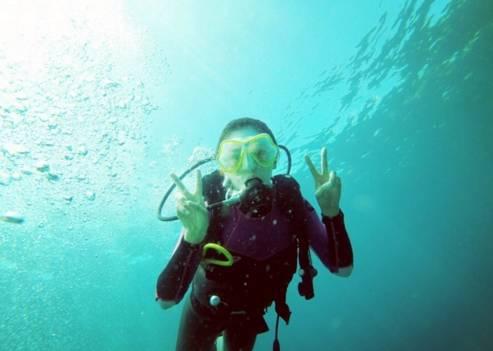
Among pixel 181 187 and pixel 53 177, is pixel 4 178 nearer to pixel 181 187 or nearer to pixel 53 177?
pixel 53 177

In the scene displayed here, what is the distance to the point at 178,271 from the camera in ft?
11.5

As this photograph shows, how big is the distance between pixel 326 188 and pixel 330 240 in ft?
2.42

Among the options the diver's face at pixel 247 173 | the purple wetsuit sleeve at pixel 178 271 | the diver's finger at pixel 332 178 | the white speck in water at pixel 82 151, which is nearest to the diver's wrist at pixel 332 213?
the diver's finger at pixel 332 178

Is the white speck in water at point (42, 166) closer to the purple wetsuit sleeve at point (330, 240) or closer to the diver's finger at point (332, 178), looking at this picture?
the purple wetsuit sleeve at point (330, 240)

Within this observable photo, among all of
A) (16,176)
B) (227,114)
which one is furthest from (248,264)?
(16,176)

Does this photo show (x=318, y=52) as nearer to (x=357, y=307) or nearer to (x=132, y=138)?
(x=132, y=138)

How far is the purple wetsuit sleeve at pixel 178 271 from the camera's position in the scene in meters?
3.48

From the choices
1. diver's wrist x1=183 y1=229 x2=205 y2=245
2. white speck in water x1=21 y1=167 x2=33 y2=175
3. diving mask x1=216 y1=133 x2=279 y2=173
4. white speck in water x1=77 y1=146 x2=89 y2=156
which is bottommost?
diver's wrist x1=183 y1=229 x2=205 y2=245

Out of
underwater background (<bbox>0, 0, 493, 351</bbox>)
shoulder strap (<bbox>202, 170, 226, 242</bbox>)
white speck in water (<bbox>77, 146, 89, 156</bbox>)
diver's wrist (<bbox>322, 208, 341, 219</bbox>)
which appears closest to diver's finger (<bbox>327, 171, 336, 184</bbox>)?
diver's wrist (<bbox>322, 208, 341, 219</bbox>)

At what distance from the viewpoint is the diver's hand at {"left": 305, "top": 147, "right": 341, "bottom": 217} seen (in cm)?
362

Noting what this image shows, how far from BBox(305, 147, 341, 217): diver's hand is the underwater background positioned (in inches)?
271

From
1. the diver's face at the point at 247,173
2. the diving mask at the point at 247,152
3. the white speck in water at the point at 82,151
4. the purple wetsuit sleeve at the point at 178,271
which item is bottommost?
the purple wetsuit sleeve at the point at 178,271

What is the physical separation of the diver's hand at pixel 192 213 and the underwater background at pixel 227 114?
227 inches

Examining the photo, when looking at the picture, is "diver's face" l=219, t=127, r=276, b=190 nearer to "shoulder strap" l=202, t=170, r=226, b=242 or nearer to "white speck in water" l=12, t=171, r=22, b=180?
"shoulder strap" l=202, t=170, r=226, b=242
